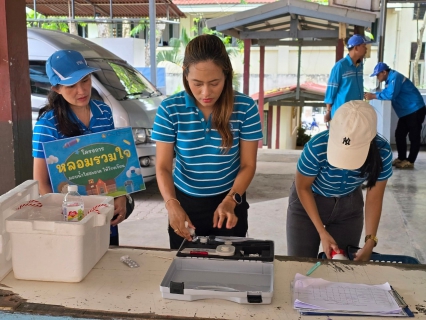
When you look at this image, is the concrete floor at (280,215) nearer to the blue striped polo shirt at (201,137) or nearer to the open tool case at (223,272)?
the blue striped polo shirt at (201,137)

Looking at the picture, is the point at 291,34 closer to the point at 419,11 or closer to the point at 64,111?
the point at 64,111

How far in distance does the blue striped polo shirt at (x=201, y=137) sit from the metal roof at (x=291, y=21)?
18.9 ft

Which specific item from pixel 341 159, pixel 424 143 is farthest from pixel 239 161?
pixel 424 143

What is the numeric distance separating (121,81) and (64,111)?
156 inches

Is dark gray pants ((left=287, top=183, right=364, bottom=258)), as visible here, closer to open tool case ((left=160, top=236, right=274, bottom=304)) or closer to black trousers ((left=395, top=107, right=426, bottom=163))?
open tool case ((left=160, top=236, right=274, bottom=304))

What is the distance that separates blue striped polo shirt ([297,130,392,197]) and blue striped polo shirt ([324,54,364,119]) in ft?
11.7

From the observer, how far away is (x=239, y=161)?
2195 millimetres

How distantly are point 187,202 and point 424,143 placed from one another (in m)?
9.02

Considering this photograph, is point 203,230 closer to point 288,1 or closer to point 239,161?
point 239,161

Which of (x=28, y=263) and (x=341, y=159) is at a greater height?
(x=341, y=159)

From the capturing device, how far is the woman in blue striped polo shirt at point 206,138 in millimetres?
1956

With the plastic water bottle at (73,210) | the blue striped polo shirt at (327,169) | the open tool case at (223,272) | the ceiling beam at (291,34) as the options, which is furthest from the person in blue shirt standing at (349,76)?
the plastic water bottle at (73,210)

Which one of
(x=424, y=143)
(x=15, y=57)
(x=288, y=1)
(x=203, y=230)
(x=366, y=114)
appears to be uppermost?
(x=288, y=1)

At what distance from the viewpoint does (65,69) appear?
2.16 m
